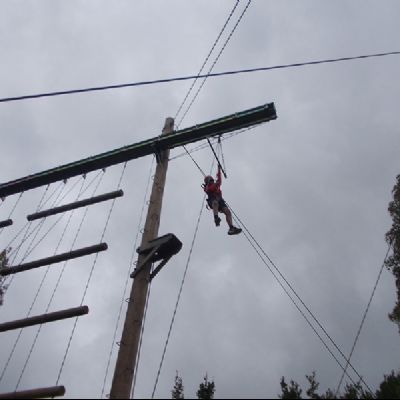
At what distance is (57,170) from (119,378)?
5.69 metres

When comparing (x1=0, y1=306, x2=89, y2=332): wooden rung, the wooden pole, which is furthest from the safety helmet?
(x1=0, y1=306, x2=89, y2=332): wooden rung

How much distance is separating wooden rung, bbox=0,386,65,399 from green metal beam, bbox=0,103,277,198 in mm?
4335

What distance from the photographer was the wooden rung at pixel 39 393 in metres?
4.71

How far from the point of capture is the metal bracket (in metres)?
5.86

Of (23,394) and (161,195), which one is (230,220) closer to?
(161,195)

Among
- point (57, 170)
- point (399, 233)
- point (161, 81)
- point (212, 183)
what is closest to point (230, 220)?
point (212, 183)

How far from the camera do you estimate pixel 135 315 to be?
17.7ft

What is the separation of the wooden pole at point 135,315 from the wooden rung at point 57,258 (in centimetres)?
108

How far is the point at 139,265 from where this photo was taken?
5.91m

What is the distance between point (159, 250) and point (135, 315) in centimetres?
98

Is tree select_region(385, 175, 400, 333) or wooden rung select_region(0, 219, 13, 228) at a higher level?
tree select_region(385, 175, 400, 333)

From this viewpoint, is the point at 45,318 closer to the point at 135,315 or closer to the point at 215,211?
the point at 135,315

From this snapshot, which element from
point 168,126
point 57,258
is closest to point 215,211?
point 168,126

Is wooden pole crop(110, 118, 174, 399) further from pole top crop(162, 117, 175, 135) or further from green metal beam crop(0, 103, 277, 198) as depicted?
pole top crop(162, 117, 175, 135)
